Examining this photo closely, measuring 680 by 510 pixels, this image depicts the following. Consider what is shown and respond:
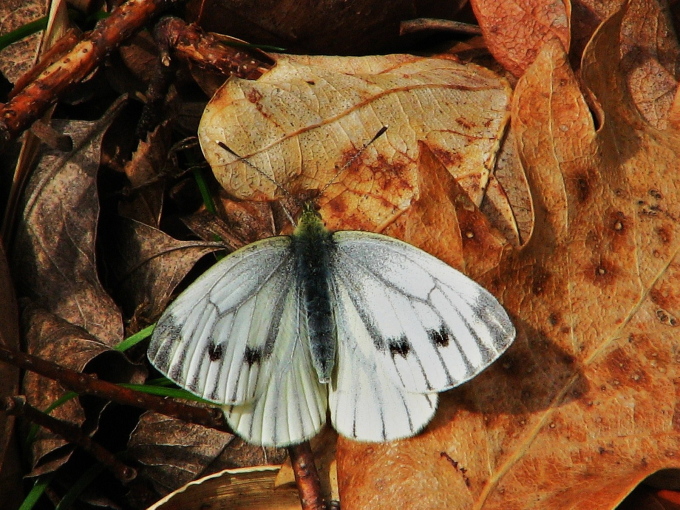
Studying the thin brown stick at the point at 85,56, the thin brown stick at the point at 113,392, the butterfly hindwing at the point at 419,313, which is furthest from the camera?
the thin brown stick at the point at 85,56

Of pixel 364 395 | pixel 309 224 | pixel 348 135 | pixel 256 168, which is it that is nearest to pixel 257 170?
pixel 256 168

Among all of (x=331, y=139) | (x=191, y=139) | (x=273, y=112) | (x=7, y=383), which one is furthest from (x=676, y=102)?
(x=7, y=383)

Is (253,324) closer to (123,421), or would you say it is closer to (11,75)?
(123,421)

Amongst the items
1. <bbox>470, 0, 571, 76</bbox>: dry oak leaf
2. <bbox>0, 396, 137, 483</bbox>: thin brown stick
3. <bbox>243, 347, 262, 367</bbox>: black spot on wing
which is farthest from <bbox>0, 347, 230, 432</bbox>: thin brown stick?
<bbox>470, 0, 571, 76</bbox>: dry oak leaf

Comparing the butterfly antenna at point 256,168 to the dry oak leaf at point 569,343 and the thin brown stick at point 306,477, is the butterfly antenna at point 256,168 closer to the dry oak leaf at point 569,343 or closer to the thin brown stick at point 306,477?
the dry oak leaf at point 569,343

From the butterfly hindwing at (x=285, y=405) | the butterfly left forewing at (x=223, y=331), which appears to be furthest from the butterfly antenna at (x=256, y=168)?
the butterfly hindwing at (x=285, y=405)

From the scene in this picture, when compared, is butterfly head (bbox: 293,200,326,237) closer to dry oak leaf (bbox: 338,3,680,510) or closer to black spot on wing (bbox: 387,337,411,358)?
black spot on wing (bbox: 387,337,411,358)

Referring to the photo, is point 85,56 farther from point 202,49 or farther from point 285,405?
point 285,405
